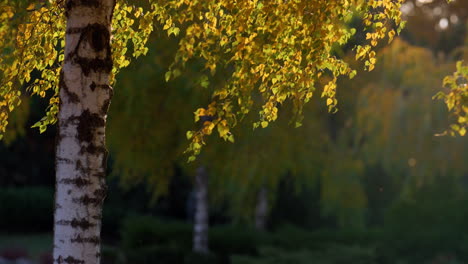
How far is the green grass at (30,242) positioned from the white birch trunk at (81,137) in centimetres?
1680

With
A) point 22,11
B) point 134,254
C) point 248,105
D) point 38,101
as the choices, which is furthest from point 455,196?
point 38,101

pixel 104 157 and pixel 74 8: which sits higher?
pixel 74 8

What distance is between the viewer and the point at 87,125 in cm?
556

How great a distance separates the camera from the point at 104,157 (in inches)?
225

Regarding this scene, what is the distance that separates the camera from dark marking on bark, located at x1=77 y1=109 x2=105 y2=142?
18.2 ft

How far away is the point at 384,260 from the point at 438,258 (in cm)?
114

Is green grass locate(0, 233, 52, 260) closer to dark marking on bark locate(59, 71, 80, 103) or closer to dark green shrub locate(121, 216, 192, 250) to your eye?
dark green shrub locate(121, 216, 192, 250)

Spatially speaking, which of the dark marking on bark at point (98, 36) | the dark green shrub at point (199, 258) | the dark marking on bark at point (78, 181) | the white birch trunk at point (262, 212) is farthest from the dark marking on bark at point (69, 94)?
the white birch trunk at point (262, 212)

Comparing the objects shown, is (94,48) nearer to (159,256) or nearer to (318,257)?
(159,256)

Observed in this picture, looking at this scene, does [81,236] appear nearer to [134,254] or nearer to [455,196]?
[134,254]

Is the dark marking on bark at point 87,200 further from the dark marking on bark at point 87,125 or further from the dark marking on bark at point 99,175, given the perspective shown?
the dark marking on bark at point 87,125

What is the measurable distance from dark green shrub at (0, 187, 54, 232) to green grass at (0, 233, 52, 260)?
0.46m

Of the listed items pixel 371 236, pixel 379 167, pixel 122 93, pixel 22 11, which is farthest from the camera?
pixel 379 167

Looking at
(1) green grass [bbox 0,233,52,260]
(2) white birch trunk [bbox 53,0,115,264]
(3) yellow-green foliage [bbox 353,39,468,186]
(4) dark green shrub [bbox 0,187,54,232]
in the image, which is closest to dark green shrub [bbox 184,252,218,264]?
(3) yellow-green foliage [bbox 353,39,468,186]
